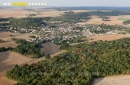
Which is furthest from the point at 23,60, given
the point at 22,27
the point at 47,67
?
the point at 22,27

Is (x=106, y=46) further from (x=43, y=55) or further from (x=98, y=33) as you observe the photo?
(x=98, y=33)

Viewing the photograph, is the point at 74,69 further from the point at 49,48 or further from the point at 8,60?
the point at 49,48

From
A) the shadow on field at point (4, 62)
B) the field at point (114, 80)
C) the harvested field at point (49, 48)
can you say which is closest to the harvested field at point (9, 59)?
the shadow on field at point (4, 62)

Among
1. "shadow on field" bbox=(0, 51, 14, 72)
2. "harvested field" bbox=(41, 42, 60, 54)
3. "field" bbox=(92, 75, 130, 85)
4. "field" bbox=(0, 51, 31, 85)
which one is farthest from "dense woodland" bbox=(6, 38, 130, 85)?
"harvested field" bbox=(41, 42, 60, 54)

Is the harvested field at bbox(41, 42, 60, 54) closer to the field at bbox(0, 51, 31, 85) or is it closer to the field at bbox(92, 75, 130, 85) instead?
the field at bbox(0, 51, 31, 85)

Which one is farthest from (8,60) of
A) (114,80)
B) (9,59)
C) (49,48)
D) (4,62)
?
(114,80)
